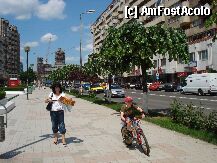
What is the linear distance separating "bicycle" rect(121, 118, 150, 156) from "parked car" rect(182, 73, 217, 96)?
97.8 feet

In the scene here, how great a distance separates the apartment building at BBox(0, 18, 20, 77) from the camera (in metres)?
160

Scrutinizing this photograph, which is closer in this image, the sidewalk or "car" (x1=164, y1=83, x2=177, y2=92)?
the sidewalk

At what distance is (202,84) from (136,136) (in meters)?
31.5

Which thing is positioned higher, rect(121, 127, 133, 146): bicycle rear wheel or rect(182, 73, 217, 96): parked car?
rect(182, 73, 217, 96): parked car

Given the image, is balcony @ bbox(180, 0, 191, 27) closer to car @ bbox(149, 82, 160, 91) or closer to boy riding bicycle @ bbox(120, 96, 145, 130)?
car @ bbox(149, 82, 160, 91)

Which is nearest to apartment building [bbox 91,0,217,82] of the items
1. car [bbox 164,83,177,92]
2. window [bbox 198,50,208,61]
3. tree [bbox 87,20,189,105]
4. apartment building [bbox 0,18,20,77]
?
window [bbox 198,50,208,61]

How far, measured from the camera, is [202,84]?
39750 mm

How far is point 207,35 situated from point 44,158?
4754 cm

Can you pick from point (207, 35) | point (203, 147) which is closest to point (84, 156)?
point (203, 147)

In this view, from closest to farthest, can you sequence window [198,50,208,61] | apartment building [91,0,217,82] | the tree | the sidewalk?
the sidewalk → the tree → apartment building [91,0,217,82] → window [198,50,208,61]

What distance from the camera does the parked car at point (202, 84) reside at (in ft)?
126

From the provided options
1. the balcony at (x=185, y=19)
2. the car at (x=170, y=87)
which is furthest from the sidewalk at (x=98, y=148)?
the balcony at (x=185, y=19)

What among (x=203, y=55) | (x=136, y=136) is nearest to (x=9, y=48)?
(x=203, y=55)

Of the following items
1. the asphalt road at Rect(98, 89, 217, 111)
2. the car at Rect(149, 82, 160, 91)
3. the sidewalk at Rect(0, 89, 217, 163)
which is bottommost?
the sidewalk at Rect(0, 89, 217, 163)
